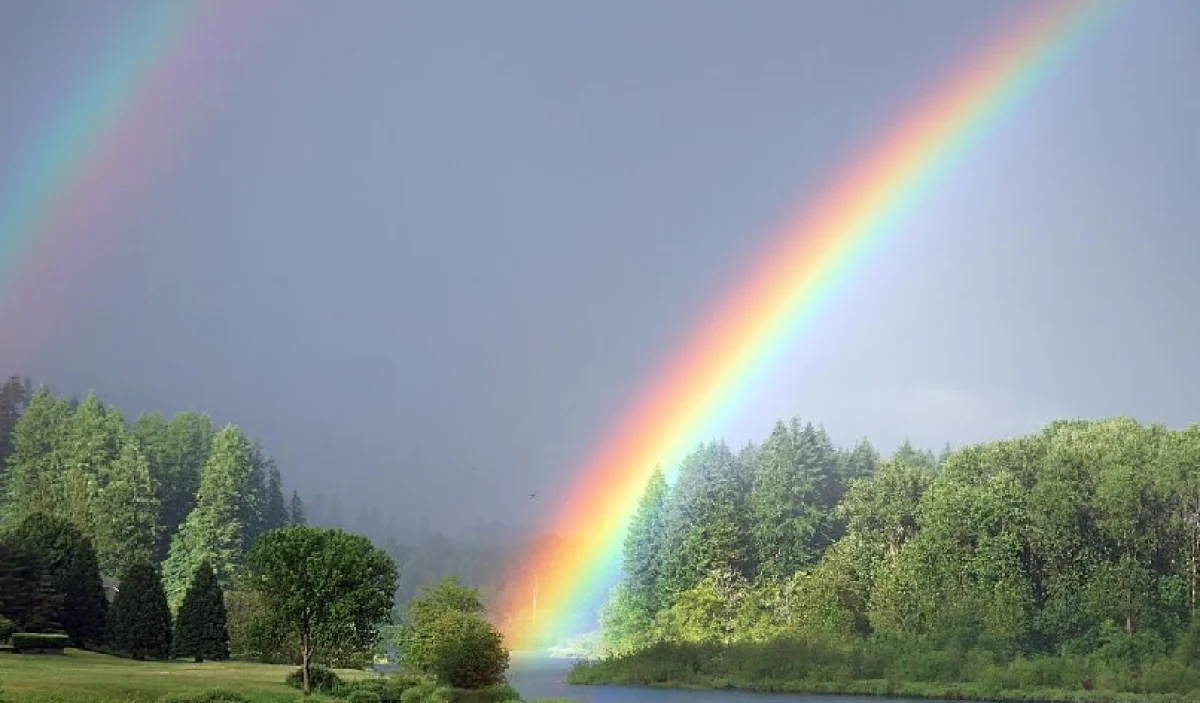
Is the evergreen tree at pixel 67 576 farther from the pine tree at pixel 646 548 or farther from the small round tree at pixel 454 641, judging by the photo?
the pine tree at pixel 646 548

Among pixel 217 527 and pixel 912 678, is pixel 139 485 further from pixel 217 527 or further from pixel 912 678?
pixel 912 678

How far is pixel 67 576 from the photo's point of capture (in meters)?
→ 79.1

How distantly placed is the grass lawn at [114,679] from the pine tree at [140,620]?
2.04 m

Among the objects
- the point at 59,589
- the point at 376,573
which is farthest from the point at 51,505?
the point at 376,573

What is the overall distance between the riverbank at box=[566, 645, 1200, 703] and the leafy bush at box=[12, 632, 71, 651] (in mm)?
51785

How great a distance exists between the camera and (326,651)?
72625 mm

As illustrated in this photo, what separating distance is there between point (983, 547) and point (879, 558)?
12.0m

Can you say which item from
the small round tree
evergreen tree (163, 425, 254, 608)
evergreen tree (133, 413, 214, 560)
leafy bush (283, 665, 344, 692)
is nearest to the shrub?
the small round tree

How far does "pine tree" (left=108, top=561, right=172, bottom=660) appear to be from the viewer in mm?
75875

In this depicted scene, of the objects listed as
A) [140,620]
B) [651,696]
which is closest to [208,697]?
[140,620]

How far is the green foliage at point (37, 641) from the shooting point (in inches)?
2616

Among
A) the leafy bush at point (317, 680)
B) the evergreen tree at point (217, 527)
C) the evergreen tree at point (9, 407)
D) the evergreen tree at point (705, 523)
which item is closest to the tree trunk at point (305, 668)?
the leafy bush at point (317, 680)

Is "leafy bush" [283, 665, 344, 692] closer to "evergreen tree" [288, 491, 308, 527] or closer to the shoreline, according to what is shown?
the shoreline

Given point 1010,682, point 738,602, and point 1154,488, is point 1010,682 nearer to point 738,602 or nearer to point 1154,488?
point 1154,488
